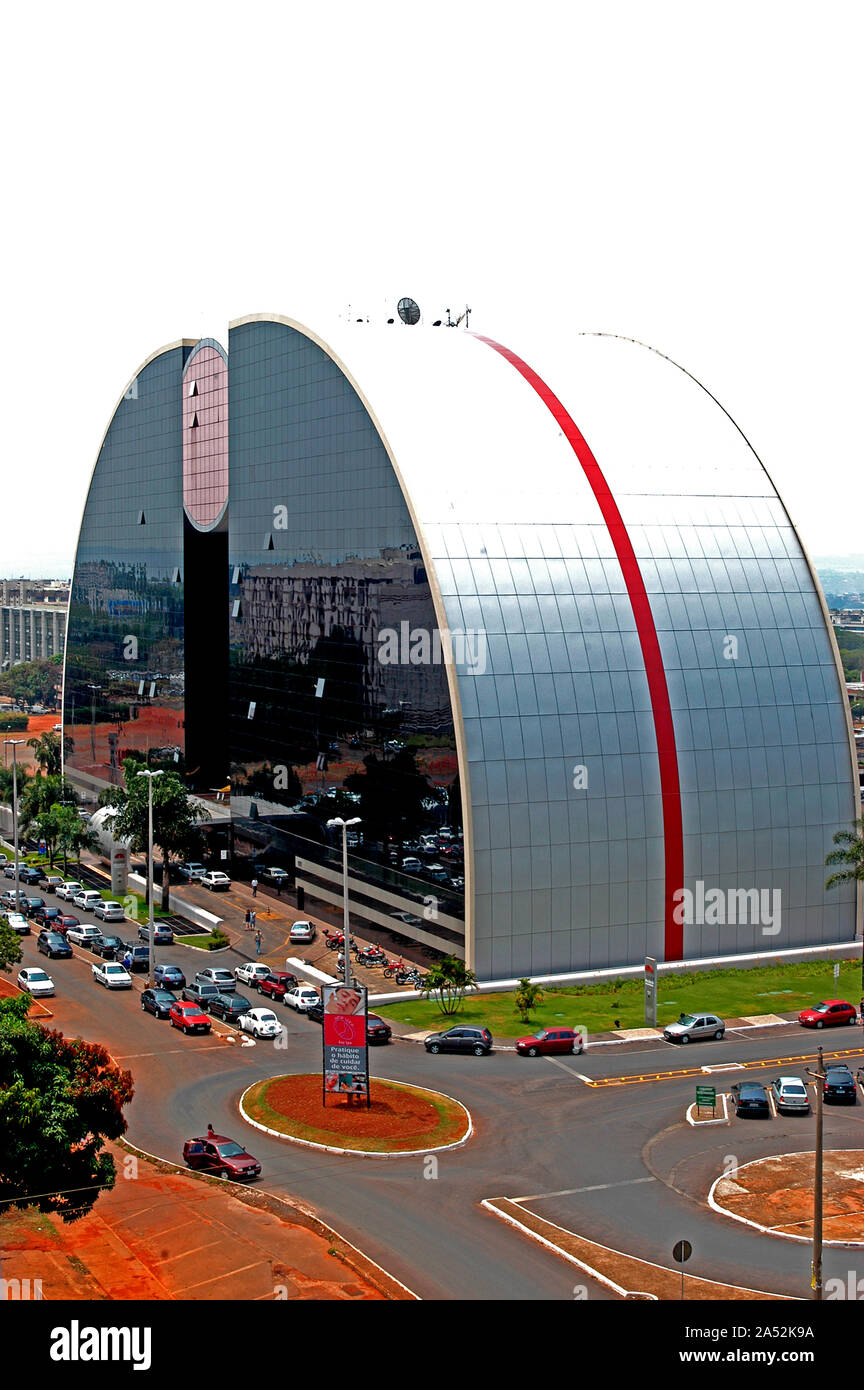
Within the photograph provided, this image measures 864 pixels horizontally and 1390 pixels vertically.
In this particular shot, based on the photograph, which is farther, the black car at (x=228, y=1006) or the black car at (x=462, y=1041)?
the black car at (x=228, y=1006)

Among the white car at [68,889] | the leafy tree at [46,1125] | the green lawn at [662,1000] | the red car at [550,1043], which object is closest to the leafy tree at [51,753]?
the white car at [68,889]

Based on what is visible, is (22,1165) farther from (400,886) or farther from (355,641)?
(355,641)

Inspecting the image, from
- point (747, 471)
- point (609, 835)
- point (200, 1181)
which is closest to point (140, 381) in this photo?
point (747, 471)

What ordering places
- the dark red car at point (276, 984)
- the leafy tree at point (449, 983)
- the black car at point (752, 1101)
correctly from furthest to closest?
1. the dark red car at point (276, 984)
2. the leafy tree at point (449, 983)
3. the black car at point (752, 1101)

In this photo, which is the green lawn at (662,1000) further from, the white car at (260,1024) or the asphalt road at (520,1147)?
the white car at (260,1024)

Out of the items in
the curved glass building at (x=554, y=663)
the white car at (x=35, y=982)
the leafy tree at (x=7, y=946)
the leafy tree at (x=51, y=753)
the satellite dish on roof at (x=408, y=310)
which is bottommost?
the white car at (x=35, y=982)

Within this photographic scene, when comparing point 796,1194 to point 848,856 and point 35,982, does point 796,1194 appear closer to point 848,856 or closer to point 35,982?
point 848,856

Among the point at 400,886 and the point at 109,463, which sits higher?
the point at 109,463
